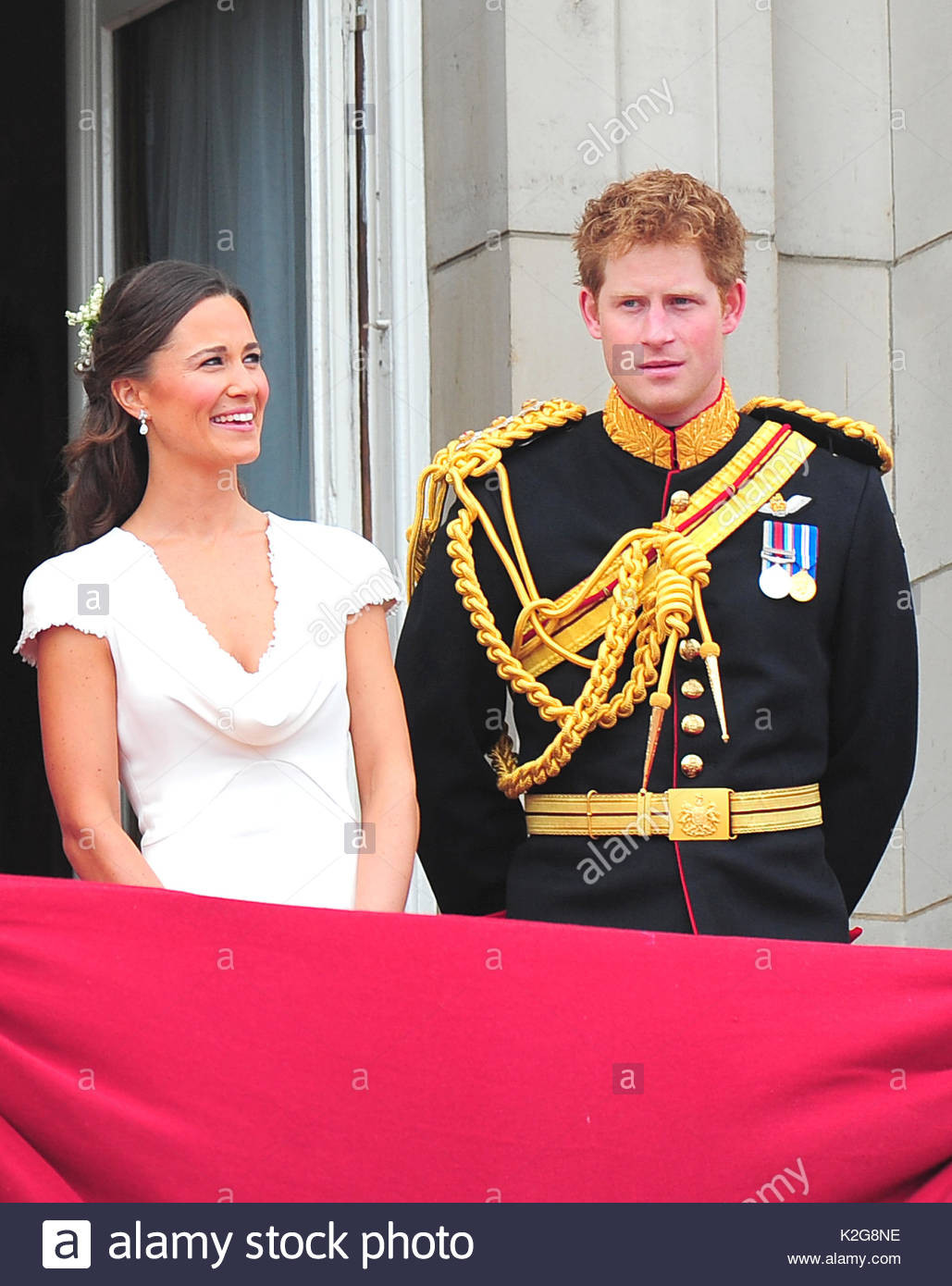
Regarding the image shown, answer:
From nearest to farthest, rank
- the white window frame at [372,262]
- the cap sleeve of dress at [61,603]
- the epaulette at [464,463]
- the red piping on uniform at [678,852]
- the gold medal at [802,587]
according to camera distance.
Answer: the cap sleeve of dress at [61,603], the red piping on uniform at [678,852], the gold medal at [802,587], the epaulette at [464,463], the white window frame at [372,262]

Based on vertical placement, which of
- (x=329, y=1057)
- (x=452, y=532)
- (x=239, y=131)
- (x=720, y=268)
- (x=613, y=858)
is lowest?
(x=329, y=1057)

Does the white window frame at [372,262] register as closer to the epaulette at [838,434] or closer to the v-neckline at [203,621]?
the epaulette at [838,434]

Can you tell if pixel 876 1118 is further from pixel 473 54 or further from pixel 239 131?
pixel 239 131

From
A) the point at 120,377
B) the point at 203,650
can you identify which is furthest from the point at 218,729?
the point at 120,377

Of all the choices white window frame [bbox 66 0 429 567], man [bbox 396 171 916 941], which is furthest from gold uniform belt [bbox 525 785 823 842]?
white window frame [bbox 66 0 429 567]

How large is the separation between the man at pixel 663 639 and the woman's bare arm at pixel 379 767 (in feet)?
0.55

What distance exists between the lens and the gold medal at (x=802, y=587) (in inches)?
140

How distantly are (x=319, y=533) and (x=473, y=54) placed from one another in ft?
6.04

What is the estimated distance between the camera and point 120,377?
11.7ft

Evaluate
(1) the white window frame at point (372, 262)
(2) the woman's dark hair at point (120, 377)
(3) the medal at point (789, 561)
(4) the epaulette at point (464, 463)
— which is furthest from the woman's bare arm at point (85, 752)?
(1) the white window frame at point (372, 262)

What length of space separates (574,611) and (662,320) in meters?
0.48

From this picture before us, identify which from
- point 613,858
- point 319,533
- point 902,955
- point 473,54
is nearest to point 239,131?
point 473,54

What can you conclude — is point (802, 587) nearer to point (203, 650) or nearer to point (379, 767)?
point (379, 767)
